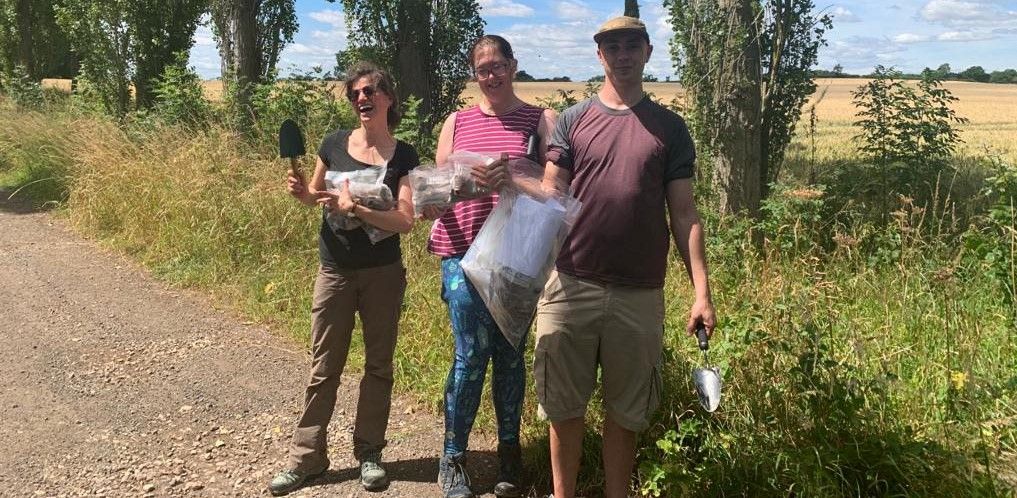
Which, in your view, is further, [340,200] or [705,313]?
[340,200]

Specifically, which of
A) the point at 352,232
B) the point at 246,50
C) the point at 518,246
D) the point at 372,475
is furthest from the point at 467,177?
the point at 246,50

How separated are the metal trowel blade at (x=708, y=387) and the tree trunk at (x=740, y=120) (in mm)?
3709

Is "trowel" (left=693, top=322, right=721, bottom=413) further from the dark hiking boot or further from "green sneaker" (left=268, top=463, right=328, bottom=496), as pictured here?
"green sneaker" (left=268, top=463, right=328, bottom=496)

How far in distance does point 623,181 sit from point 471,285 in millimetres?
813

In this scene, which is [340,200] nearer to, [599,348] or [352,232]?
[352,232]

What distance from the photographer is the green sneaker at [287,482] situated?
3369mm

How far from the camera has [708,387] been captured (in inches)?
107

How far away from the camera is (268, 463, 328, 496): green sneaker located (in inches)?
133

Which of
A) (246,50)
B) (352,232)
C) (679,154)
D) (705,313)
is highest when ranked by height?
(246,50)

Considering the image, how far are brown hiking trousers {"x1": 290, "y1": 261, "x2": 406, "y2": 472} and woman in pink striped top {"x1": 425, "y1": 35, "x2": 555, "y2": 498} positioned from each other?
34cm

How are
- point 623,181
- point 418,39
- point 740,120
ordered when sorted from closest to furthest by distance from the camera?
point 623,181, point 740,120, point 418,39

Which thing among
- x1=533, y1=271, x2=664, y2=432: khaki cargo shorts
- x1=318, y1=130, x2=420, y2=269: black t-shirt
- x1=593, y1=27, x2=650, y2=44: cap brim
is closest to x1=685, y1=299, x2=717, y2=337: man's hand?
x1=533, y1=271, x2=664, y2=432: khaki cargo shorts

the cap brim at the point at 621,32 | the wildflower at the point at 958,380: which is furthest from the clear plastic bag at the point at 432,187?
the wildflower at the point at 958,380

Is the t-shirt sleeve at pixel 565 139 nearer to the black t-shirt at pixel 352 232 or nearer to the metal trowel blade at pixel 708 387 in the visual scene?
the black t-shirt at pixel 352 232
